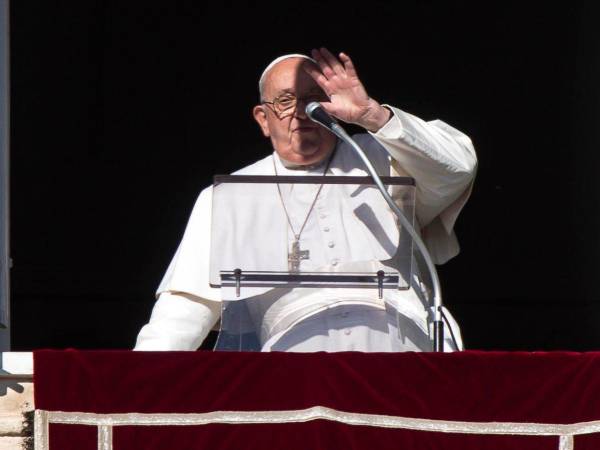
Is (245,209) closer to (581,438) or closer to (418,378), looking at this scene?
(418,378)

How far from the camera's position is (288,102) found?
4945mm

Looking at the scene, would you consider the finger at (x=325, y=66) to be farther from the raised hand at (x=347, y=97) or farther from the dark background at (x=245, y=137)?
the dark background at (x=245, y=137)

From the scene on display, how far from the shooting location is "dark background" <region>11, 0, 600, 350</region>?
632 centimetres

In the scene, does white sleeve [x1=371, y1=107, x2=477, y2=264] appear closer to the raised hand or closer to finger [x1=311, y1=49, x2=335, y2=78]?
the raised hand

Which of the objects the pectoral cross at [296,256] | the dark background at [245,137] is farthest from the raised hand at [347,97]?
the dark background at [245,137]

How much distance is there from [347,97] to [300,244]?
1.44ft

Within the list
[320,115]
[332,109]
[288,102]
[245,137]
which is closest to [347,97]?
[332,109]

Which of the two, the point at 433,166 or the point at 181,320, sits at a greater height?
the point at 433,166

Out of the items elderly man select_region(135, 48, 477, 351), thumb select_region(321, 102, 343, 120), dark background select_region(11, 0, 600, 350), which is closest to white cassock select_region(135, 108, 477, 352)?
elderly man select_region(135, 48, 477, 351)

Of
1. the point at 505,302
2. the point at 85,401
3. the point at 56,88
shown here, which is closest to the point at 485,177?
the point at 505,302

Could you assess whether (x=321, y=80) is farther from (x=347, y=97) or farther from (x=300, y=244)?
(x=300, y=244)

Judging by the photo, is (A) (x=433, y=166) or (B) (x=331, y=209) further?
(A) (x=433, y=166)

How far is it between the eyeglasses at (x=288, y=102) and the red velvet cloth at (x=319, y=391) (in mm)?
863

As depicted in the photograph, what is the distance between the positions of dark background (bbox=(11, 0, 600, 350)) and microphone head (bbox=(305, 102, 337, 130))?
195 centimetres
